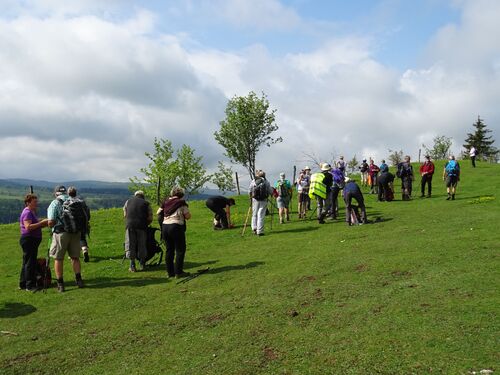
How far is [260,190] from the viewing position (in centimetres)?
1745

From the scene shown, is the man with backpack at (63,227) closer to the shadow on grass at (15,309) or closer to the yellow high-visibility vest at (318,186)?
the shadow on grass at (15,309)

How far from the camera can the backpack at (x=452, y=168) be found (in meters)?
22.7

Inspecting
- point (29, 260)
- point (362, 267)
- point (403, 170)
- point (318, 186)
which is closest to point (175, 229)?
point (29, 260)

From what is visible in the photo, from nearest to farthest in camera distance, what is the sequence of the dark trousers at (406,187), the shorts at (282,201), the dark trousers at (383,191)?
the shorts at (282,201), the dark trousers at (406,187), the dark trousers at (383,191)

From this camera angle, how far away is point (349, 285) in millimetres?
9477

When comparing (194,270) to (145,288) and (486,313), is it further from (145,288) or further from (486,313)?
(486,313)

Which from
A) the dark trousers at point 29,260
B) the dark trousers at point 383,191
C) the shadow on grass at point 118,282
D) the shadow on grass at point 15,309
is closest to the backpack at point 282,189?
the dark trousers at point 383,191

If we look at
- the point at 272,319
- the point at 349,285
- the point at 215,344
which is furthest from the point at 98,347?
the point at 349,285

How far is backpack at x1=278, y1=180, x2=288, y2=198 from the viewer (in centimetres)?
2075

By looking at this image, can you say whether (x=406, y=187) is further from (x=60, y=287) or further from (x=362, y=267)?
(x=60, y=287)

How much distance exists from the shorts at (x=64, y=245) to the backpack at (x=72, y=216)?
207 mm

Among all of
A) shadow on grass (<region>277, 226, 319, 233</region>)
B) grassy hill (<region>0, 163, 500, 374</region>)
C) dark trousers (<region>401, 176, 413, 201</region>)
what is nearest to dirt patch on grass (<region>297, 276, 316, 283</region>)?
grassy hill (<region>0, 163, 500, 374</region>)

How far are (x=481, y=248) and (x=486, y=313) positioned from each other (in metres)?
4.86

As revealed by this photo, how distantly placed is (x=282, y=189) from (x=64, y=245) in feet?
38.2
